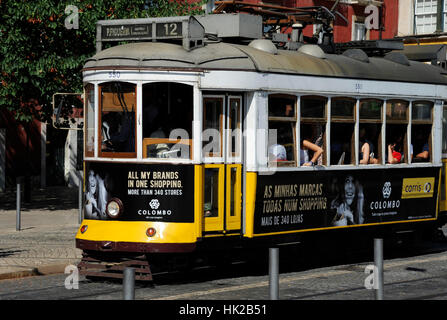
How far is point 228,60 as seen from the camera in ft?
43.2

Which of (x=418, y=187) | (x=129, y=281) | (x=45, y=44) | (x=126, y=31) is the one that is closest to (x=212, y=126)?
(x=126, y=31)

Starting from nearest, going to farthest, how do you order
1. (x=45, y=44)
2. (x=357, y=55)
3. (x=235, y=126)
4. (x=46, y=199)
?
(x=235, y=126), (x=357, y=55), (x=45, y=44), (x=46, y=199)

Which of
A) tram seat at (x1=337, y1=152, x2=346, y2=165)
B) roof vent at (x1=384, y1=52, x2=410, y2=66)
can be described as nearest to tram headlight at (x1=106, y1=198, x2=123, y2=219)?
tram seat at (x1=337, y1=152, x2=346, y2=165)

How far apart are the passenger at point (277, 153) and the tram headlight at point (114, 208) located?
7.28 feet

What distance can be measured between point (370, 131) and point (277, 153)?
7.49 feet

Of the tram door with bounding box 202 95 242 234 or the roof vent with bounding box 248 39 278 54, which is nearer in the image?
the tram door with bounding box 202 95 242 234

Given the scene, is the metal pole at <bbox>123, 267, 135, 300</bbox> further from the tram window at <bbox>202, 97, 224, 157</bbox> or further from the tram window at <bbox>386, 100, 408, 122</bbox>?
the tram window at <bbox>386, 100, 408, 122</bbox>

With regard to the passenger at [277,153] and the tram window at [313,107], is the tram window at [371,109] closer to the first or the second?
the tram window at [313,107]

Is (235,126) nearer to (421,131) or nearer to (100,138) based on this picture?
(100,138)

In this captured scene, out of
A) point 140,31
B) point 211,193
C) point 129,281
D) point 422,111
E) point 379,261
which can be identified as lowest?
point 379,261

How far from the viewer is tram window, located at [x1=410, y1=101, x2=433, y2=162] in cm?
1631

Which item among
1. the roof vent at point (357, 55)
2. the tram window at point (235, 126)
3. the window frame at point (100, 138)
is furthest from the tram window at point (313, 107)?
the window frame at point (100, 138)

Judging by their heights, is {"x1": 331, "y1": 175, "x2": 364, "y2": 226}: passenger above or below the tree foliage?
below

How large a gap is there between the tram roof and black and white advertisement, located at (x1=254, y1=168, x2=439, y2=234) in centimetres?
148
